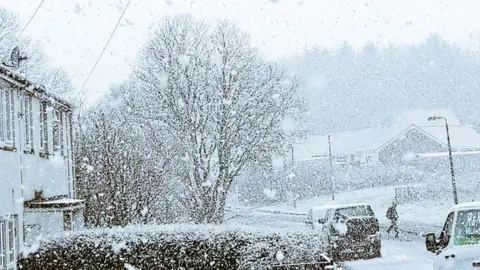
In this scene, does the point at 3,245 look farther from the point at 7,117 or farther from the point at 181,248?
the point at 181,248

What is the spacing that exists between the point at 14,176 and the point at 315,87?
64381mm

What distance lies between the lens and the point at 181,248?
496 inches

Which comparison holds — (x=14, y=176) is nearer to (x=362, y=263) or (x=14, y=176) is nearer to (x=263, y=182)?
(x=362, y=263)

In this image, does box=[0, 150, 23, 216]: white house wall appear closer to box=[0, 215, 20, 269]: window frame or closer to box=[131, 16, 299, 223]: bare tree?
box=[0, 215, 20, 269]: window frame

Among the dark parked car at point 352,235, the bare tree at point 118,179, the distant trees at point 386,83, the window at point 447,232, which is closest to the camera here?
the window at point 447,232

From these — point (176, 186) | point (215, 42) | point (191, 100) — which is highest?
point (215, 42)

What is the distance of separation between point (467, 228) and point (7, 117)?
33.1 feet

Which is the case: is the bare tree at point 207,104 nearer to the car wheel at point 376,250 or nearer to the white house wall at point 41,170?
the white house wall at point 41,170

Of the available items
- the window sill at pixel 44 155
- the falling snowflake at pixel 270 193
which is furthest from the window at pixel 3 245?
the falling snowflake at pixel 270 193

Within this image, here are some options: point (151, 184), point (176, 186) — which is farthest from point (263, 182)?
point (151, 184)

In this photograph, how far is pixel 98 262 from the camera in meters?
12.2

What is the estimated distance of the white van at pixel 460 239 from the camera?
22.5 ft

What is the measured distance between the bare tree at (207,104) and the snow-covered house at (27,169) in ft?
52.3

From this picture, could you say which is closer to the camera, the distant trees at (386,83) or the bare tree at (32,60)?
the bare tree at (32,60)
